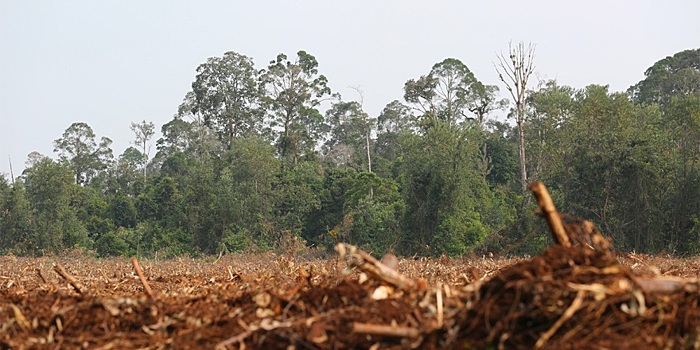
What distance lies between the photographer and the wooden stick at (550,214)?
332cm

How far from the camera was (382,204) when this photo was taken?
3750 cm

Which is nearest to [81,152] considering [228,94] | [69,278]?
[228,94]

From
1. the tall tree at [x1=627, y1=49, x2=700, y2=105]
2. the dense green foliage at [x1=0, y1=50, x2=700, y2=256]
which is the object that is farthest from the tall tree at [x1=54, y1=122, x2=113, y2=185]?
the tall tree at [x1=627, y1=49, x2=700, y2=105]

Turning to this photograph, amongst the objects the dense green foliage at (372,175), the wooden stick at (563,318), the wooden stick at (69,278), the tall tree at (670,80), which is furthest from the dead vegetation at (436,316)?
the tall tree at (670,80)

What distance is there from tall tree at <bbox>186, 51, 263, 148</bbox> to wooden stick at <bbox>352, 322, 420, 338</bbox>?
49.9m

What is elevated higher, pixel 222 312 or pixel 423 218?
pixel 222 312

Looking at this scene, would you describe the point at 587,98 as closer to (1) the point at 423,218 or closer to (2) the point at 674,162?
(2) the point at 674,162

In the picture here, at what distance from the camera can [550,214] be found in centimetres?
336

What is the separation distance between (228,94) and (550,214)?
51050 mm

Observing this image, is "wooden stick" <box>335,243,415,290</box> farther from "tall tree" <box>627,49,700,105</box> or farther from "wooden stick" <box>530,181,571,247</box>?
"tall tree" <box>627,49,700,105</box>

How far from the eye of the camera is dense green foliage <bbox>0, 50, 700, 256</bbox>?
2875cm

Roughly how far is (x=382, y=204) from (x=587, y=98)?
10.7m

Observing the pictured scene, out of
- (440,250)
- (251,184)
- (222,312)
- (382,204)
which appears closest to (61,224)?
(251,184)

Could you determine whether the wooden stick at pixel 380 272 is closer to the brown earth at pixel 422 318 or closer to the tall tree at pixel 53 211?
the brown earth at pixel 422 318
